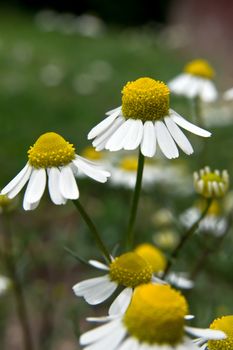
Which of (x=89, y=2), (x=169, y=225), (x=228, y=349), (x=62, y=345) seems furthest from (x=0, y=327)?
(x=89, y=2)

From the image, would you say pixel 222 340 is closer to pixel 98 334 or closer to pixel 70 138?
pixel 98 334

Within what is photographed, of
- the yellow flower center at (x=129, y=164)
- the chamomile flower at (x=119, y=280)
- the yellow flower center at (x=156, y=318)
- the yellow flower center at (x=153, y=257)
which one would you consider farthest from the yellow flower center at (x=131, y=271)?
the yellow flower center at (x=129, y=164)

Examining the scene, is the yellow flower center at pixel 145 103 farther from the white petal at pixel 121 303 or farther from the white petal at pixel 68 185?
the white petal at pixel 121 303

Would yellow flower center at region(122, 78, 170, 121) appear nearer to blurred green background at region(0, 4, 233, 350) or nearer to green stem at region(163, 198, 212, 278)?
green stem at region(163, 198, 212, 278)

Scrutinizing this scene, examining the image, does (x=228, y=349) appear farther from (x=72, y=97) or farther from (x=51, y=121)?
(x=72, y=97)

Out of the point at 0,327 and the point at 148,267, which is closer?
the point at 148,267

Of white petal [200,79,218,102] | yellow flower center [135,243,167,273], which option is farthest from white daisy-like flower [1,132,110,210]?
white petal [200,79,218,102]
